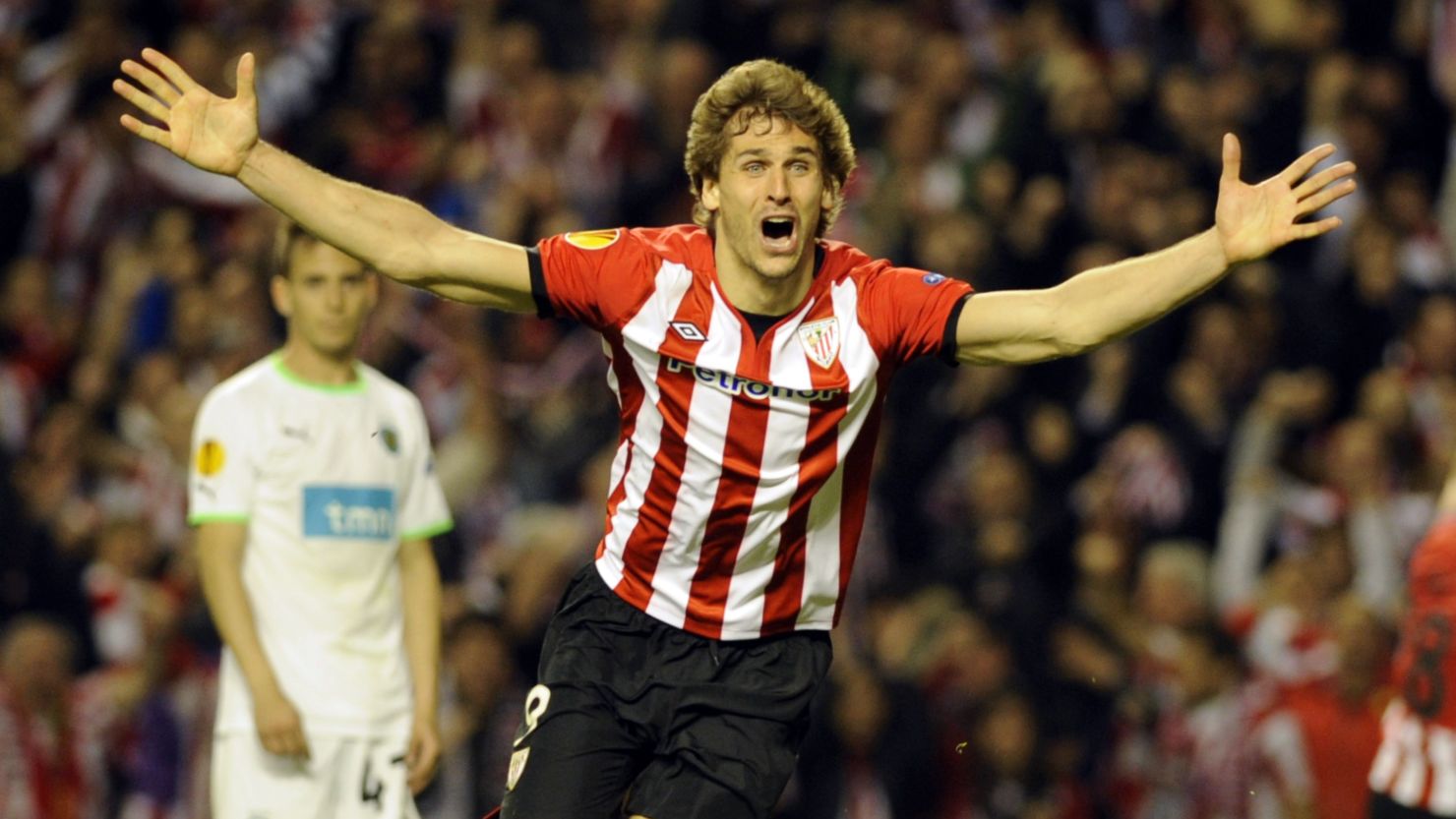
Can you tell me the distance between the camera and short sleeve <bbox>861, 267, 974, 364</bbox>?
450cm

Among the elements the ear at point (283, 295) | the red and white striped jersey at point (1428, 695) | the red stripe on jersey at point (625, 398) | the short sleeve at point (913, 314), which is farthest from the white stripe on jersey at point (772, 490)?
the ear at point (283, 295)

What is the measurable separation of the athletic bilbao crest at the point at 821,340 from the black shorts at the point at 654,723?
63 centimetres

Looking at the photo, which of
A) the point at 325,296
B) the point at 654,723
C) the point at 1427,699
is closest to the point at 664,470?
the point at 654,723

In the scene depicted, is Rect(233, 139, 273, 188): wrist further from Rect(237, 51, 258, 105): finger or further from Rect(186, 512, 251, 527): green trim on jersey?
Rect(186, 512, 251, 527): green trim on jersey

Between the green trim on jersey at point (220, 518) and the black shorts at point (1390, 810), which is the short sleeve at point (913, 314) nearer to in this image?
the black shorts at point (1390, 810)

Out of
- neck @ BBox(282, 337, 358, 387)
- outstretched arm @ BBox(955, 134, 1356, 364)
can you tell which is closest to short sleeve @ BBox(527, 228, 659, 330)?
outstretched arm @ BBox(955, 134, 1356, 364)

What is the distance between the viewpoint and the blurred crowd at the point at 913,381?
8188mm

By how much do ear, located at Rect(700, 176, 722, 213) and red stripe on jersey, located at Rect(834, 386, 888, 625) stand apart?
521mm

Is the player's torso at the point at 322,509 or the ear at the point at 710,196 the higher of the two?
the ear at the point at 710,196

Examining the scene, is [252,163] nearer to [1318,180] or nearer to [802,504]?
[802,504]

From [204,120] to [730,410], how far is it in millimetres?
1239

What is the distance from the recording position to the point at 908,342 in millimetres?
4539

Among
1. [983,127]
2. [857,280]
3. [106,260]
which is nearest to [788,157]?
[857,280]

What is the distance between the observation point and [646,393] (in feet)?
15.0
